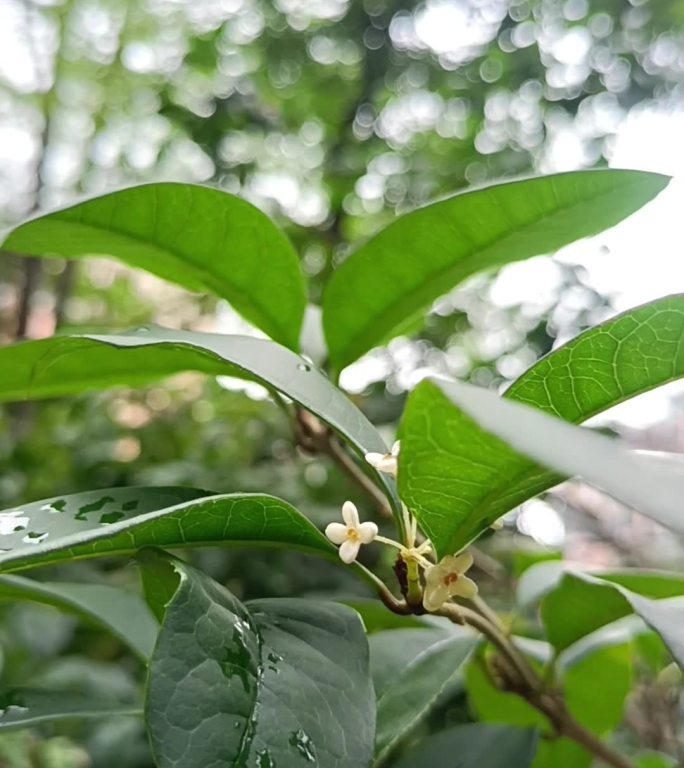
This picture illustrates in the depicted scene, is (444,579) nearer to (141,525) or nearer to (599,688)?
(141,525)

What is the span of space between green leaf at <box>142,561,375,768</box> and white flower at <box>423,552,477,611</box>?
42 mm

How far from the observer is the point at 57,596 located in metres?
0.53

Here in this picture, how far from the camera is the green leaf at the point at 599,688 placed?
74 centimetres

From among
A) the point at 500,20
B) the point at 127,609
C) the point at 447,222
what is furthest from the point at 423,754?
the point at 500,20

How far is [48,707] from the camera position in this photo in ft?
1.74

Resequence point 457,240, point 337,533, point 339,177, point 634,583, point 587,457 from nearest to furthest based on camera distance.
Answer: point 587,457 < point 337,533 < point 457,240 < point 634,583 < point 339,177

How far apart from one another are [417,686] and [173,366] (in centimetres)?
26

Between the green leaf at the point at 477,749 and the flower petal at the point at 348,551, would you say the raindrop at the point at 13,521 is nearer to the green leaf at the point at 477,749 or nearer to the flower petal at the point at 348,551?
the flower petal at the point at 348,551

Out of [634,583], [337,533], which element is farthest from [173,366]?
[634,583]

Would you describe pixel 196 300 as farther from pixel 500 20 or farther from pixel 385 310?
pixel 385 310

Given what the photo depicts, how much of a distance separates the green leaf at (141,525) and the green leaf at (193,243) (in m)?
0.16

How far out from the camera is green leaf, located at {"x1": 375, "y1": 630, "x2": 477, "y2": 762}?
476 millimetres

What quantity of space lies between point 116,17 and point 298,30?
778 mm

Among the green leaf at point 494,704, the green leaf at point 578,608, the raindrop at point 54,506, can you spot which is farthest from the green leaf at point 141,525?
the green leaf at point 494,704
